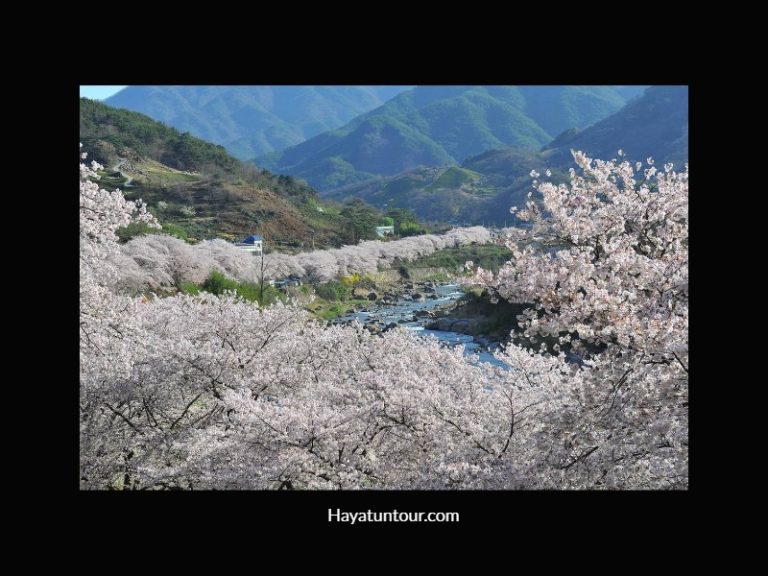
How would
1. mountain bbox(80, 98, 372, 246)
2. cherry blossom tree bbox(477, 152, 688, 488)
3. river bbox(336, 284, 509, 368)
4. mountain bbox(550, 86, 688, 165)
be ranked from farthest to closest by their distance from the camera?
mountain bbox(550, 86, 688, 165)
mountain bbox(80, 98, 372, 246)
river bbox(336, 284, 509, 368)
cherry blossom tree bbox(477, 152, 688, 488)

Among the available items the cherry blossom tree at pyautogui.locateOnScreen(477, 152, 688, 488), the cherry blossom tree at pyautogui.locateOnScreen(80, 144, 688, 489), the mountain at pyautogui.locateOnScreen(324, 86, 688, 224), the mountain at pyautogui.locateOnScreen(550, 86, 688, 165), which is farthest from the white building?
the mountain at pyautogui.locateOnScreen(550, 86, 688, 165)

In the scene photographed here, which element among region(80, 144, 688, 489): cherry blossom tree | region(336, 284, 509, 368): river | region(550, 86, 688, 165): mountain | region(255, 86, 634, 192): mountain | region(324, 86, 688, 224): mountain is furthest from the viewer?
region(255, 86, 634, 192): mountain

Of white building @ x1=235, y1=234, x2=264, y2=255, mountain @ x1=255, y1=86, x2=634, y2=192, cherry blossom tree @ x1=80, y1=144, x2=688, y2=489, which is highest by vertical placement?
mountain @ x1=255, y1=86, x2=634, y2=192

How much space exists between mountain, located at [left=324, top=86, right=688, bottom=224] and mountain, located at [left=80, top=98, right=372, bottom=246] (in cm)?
3146

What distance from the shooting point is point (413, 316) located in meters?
25.5

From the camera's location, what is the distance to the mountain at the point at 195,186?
4344 centimetres

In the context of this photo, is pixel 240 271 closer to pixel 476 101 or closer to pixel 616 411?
pixel 616 411

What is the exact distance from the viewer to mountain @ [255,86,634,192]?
165250 mm

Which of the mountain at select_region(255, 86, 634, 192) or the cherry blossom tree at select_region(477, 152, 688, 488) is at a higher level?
the mountain at select_region(255, 86, 634, 192)

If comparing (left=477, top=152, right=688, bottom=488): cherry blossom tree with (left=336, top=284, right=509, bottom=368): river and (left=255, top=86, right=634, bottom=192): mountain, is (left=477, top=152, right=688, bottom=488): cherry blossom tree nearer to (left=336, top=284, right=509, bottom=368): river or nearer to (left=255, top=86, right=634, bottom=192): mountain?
(left=336, top=284, right=509, bottom=368): river

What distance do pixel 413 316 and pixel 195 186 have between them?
2780 centimetres

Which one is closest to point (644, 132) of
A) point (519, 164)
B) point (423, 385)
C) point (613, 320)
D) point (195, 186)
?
point (519, 164)

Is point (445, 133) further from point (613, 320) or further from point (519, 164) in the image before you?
point (613, 320)
